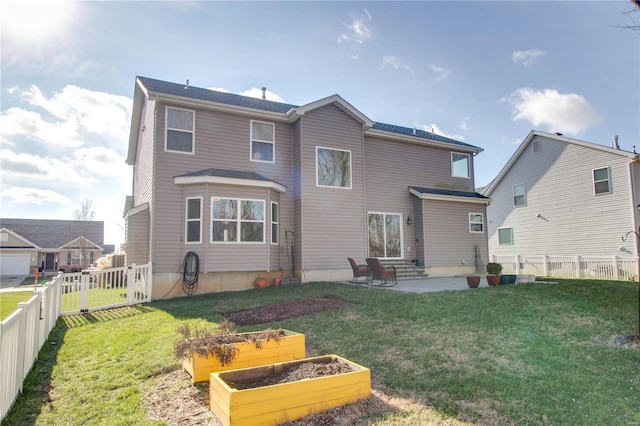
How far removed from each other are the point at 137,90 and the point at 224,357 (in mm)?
13156

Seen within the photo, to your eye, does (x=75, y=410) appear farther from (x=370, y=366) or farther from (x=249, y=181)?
(x=249, y=181)

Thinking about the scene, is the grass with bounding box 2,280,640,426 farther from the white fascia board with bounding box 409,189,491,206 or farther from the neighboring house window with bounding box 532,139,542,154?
the neighboring house window with bounding box 532,139,542,154

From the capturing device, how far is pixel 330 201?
1377 centimetres

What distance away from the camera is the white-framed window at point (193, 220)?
11.9 m

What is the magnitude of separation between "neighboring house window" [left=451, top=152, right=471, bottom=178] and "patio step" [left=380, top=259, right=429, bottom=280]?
5188mm

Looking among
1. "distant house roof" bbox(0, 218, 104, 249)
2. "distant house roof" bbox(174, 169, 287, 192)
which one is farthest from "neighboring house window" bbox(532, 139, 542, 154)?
"distant house roof" bbox(0, 218, 104, 249)

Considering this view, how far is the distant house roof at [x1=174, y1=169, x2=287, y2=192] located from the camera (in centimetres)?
1170

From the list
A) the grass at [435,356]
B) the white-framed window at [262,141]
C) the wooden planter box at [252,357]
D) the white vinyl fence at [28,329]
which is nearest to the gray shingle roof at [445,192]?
the white-framed window at [262,141]

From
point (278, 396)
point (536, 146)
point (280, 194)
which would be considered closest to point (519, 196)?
point (536, 146)

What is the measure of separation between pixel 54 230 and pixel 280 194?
4060 cm

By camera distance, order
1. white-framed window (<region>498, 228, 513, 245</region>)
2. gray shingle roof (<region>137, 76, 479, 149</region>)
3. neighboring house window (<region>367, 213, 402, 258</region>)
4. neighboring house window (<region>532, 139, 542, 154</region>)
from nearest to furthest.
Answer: gray shingle roof (<region>137, 76, 479, 149</region>)
neighboring house window (<region>367, 213, 402, 258</region>)
neighboring house window (<region>532, 139, 542, 154</region>)
white-framed window (<region>498, 228, 513, 245</region>)

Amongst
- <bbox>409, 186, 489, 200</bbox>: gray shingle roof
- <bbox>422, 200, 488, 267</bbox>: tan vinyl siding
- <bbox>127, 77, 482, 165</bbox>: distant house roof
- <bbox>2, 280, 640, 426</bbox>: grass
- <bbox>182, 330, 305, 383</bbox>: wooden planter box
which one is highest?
<bbox>127, 77, 482, 165</bbox>: distant house roof

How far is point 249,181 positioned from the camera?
1213cm

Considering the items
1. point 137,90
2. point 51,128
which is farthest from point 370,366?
point 51,128
